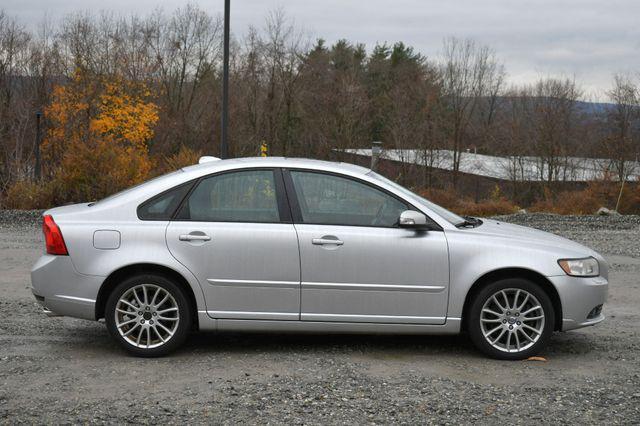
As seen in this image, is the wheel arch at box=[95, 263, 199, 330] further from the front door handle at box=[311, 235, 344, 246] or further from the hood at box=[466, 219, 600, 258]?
the hood at box=[466, 219, 600, 258]

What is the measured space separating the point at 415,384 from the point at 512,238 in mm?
1557

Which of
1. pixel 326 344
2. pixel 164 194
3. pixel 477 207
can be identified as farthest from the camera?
pixel 477 207

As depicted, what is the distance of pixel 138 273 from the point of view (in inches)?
245

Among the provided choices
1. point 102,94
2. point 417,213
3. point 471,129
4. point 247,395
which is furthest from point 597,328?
point 471,129

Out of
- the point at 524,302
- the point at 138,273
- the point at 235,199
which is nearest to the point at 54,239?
the point at 138,273

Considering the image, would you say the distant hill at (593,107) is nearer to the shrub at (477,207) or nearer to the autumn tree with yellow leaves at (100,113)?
the shrub at (477,207)

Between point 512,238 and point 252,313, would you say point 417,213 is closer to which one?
point 512,238

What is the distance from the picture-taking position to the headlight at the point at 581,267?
623 centimetres

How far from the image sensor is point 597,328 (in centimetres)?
764

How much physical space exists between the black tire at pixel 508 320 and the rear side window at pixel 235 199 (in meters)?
1.72

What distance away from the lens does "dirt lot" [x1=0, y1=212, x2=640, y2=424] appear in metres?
4.85

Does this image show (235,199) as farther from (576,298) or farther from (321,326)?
(576,298)

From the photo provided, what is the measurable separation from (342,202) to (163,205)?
144 cm

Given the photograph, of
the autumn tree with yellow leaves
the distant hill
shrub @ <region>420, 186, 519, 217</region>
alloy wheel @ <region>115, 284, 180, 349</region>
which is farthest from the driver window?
the distant hill
